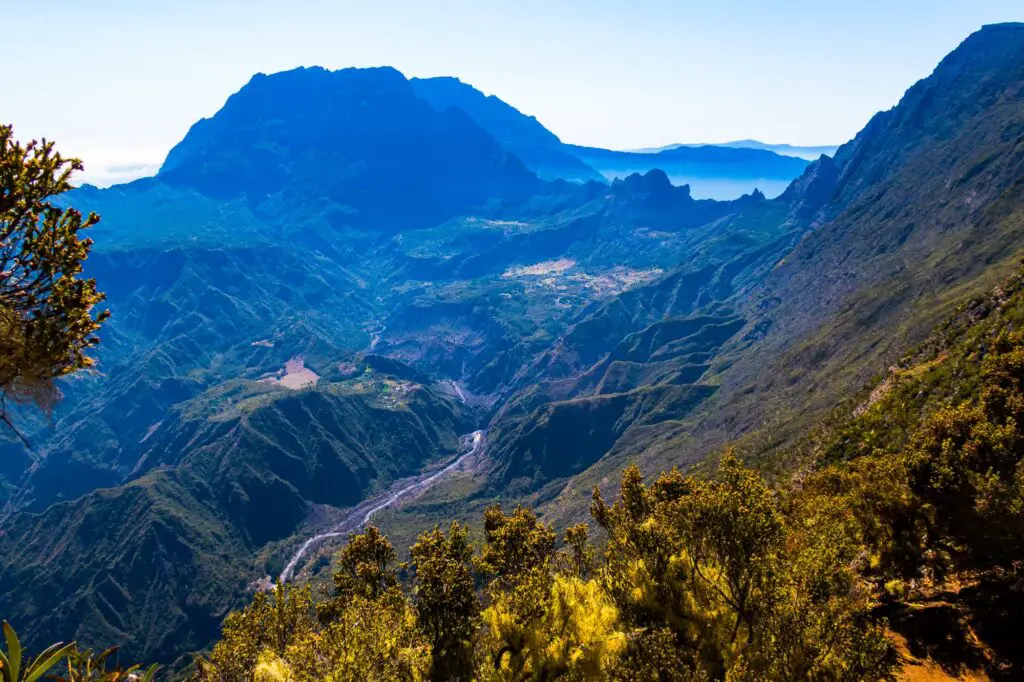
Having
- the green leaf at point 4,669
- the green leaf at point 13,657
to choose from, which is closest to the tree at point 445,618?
the green leaf at point 13,657

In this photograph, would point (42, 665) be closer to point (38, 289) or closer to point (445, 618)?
point (38, 289)

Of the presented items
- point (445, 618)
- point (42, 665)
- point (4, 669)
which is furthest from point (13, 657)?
point (445, 618)

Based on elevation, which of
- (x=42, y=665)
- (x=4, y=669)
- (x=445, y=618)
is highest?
(x=4, y=669)

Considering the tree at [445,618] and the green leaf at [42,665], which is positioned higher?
the green leaf at [42,665]

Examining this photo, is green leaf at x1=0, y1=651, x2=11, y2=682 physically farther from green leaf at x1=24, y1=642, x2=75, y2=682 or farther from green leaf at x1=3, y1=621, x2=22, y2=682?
green leaf at x1=24, y1=642, x2=75, y2=682

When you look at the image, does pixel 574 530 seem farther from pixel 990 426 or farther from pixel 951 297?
pixel 951 297

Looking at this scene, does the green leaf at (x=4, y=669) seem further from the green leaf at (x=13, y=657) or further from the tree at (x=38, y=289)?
the tree at (x=38, y=289)

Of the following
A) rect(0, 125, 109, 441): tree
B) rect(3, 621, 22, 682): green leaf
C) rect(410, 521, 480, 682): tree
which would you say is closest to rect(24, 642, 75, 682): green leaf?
rect(3, 621, 22, 682): green leaf

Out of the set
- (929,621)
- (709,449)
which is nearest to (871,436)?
(929,621)
